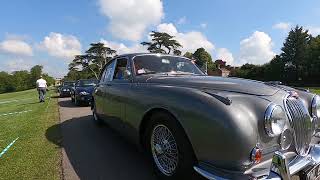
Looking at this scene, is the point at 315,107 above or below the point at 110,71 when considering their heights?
below

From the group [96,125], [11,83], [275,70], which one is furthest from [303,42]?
[11,83]

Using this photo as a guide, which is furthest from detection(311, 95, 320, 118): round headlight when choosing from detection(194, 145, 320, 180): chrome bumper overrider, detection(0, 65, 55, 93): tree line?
detection(0, 65, 55, 93): tree line

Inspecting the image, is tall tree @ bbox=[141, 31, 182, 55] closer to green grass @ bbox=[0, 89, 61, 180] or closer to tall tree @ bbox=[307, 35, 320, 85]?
tall tree @ bbox=[307, 35, 320, 85]

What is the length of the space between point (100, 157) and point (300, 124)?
3.38m

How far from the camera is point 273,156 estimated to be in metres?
3.04

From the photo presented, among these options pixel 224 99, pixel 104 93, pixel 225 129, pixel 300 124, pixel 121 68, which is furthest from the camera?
pixel 104 93

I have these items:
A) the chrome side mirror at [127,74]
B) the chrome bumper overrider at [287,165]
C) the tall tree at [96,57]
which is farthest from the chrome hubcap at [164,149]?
the tall tree at [96,57]

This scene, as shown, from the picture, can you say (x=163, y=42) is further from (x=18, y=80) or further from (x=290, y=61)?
(x=18, y=80)

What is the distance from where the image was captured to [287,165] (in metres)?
3.02

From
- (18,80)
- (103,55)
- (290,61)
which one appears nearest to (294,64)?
(290,61)

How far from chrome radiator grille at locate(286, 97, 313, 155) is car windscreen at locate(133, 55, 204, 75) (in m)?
2.32

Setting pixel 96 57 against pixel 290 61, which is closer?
A: pixel 290 61

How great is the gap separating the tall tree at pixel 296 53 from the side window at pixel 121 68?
57.2 m

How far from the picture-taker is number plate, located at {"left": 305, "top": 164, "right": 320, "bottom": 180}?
11.0 feet
